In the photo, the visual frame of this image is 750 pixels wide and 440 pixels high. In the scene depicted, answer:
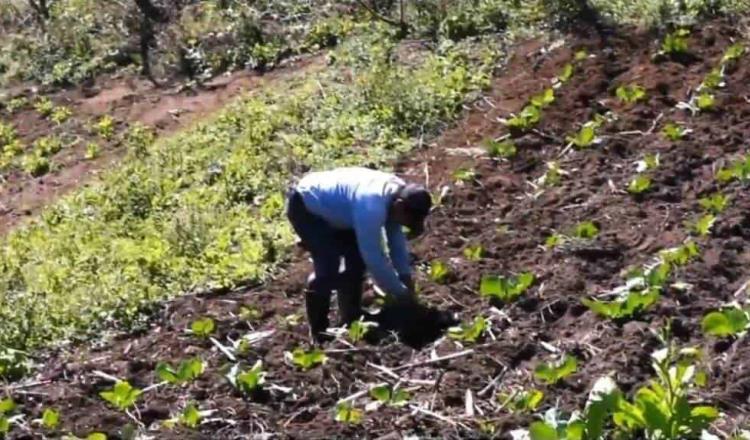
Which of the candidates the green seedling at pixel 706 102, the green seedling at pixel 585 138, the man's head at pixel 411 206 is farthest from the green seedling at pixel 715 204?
the man's head at pixel 411 206

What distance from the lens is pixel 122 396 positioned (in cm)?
681

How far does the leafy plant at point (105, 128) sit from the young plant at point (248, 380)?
7811 mm

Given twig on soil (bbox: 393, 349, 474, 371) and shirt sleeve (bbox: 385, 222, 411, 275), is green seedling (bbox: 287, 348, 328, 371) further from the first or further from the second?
shirt sleeve (bbox: 385, 222, 411, 275)

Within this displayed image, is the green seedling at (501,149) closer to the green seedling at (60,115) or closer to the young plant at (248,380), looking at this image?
the young plant at (248,380)

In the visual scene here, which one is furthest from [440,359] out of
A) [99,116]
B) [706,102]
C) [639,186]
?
[99,116]

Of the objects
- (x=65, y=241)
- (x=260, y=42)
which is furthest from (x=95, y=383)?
(x=260, y=42)

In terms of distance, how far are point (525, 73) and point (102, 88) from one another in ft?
18.9

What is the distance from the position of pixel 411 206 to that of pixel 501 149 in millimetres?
3553

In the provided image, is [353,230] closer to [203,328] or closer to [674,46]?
[203,328]

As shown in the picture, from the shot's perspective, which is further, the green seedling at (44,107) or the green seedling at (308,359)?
the green seedling at (44,107)

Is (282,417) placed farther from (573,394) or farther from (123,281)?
(123,281)

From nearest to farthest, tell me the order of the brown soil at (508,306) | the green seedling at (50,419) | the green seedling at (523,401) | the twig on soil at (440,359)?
the green seedling at (523,401) → the brown soil at (508,306) → the green seedling at (50,419) → the twig on soil at (440,359)

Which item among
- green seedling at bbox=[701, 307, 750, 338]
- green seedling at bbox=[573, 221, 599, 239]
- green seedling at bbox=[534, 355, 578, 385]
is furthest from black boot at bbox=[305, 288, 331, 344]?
green seedling at bbox=[701, 307, 750, 338]

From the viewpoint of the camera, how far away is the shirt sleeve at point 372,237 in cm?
699
